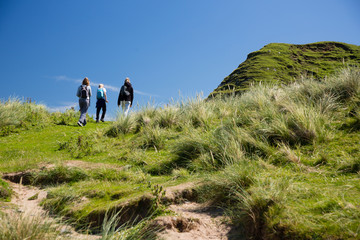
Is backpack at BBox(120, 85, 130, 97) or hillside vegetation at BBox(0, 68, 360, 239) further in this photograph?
backpack at BBox(120, 85, 130, 97)

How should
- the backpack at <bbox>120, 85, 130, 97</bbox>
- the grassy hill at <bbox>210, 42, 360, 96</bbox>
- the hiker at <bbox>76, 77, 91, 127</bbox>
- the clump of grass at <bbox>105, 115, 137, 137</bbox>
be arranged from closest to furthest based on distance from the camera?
the clump of grass at <bbox>105, 115, 137, 137</bbox> < the hiker at <bbox>76, 77, 91, 127</bbox> < the backpack at <bbox>120, 85, 130, 97</bbox> < the grassy hill at <bbox>210, 42, 360, 96</bbox>

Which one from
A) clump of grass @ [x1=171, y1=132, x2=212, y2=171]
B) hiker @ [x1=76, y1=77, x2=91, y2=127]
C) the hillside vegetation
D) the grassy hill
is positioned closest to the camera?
the hillside vegetation

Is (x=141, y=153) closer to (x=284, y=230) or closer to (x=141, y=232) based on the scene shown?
(x=141, y=232)

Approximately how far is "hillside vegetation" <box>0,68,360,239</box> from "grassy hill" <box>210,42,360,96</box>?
48.1m

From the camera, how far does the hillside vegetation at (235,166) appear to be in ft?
9.62

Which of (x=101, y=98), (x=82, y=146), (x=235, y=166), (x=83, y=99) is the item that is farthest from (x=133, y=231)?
(x=101, y=98)

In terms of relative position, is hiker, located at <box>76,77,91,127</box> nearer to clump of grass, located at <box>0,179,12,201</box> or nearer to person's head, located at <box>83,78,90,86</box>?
person's head, located at <box>83,78,90,86</box>

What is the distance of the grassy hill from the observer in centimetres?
5838

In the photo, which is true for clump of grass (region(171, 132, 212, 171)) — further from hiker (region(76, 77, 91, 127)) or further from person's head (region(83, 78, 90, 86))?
person's head (region(83, 78, 90, 86))

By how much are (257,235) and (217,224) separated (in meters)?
0.65

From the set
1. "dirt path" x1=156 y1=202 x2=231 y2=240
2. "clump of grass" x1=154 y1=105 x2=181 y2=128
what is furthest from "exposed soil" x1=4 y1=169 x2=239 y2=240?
"clump of grass" x1=154 y1=105 x2=181 y2=128

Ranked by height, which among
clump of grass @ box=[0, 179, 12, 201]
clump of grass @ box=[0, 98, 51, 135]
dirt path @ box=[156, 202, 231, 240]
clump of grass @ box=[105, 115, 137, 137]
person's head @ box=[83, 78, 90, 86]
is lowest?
dirt path @ box=[156, 202, 231, 240]

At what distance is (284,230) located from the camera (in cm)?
259

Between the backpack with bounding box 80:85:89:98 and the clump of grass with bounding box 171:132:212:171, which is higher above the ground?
the backpack with bounding box 80:85:89:98
